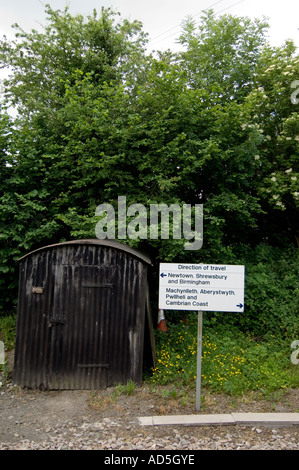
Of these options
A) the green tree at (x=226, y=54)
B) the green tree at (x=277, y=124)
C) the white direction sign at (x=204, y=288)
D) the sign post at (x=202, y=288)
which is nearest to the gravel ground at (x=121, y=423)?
the sign post at (x=202, y=288)

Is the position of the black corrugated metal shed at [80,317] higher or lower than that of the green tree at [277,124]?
lower

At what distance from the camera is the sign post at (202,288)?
5.09 meters

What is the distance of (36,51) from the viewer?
12.1 meters

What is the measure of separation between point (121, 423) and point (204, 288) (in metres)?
2.22

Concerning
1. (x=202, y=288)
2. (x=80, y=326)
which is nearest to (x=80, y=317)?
(x=80, y=326)

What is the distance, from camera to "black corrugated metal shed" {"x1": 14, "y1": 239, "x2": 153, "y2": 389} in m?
5.75

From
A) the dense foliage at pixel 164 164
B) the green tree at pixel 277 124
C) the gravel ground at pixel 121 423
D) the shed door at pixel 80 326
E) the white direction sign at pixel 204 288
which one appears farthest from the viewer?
the green tree at pixel 277 124

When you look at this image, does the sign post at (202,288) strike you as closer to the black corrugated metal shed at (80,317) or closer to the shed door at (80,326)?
the black corrugated metal shed at (80,317)

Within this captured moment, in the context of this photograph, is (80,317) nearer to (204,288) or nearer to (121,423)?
(121,423)

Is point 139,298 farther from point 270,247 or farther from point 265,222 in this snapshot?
point 265,222

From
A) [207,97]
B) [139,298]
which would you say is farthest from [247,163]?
[139,298]

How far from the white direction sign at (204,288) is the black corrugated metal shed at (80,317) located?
853 millimetres

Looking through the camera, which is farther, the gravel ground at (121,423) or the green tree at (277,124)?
the green tree at (277,124)

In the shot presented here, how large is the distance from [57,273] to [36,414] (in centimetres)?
220
